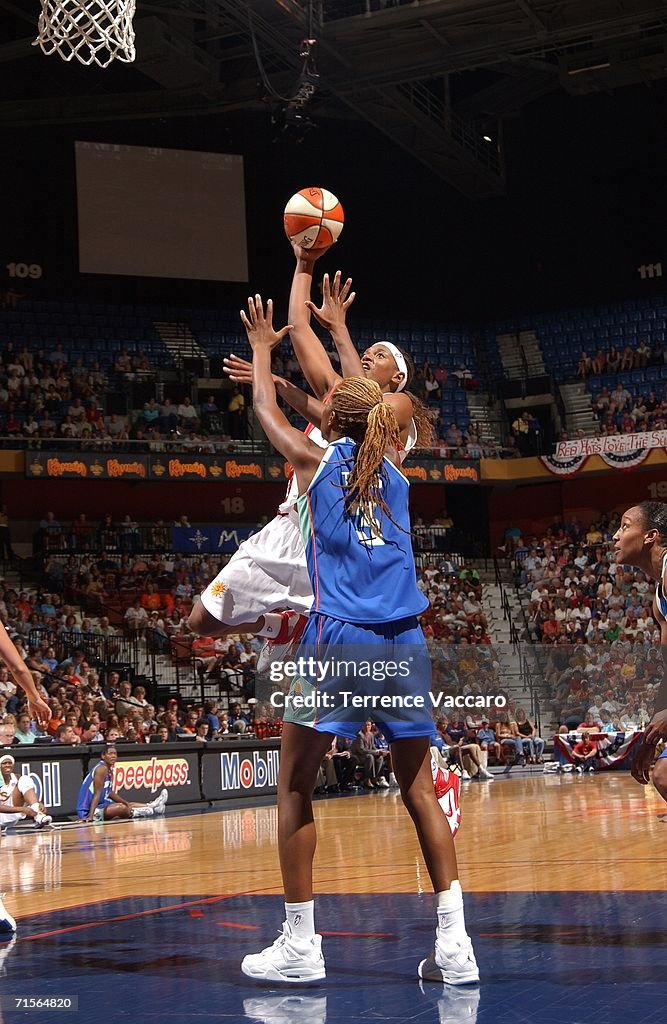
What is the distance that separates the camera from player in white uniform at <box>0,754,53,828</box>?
43.1 ft

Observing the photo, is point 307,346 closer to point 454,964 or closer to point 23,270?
point 454,964

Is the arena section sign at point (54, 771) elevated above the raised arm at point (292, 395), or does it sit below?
below

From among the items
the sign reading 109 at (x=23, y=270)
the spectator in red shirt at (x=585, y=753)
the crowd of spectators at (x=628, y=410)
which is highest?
the sign reading 109 at (x=23, y=270)

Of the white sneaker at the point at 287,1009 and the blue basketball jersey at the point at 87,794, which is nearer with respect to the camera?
the white sneaker at the point at 287,1009

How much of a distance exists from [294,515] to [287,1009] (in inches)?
82.3

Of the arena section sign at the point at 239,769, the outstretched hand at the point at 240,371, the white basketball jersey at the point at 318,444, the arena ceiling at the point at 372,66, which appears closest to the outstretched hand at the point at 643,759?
the white basketball jersey at the point at 318,444

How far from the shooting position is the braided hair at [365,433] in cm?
434

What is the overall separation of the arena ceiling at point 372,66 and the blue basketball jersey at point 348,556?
18.6 metres

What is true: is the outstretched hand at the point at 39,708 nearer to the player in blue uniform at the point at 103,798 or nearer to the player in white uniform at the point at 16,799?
the player in white uniform at the point at 16,799

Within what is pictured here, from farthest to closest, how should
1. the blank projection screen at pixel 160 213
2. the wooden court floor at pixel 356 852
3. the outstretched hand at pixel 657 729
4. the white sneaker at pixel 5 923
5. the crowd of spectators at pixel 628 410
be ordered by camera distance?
the crowd of spectators at pixel 628 410, the blank projection screen at pixel 160 213, the wooden court floor at pixel 356 852, the white sneaker at pixel 5 923, the outstretched hand at pixel 657 729

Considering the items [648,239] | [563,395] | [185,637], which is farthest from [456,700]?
[648,239]

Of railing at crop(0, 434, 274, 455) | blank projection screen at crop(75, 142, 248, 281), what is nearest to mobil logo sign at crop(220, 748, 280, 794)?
railing at crop(0, 434, 274, 455)

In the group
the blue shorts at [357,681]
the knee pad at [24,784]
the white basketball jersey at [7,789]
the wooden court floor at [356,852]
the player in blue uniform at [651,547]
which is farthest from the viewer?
the knee pad at [24,784]

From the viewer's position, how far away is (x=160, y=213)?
26938 mm
